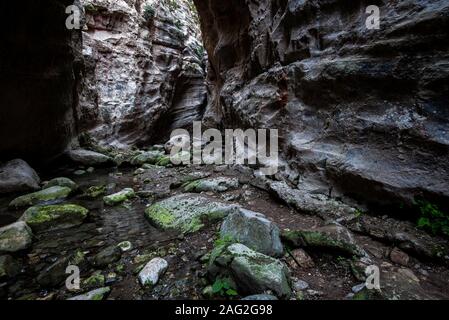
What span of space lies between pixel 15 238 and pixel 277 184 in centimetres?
421

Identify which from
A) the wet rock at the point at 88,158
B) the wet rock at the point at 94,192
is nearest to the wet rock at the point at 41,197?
the wet rock at the point at 94,192

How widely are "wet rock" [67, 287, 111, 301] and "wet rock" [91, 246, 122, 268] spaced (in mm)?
567

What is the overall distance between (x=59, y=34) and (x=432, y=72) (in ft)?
30.4

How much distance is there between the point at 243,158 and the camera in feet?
23.3

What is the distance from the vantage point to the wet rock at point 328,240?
273 cm

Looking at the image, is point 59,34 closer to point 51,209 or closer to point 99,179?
point 99,179

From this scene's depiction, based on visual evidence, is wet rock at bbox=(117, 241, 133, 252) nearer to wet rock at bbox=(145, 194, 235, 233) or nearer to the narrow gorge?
the narrow gorge

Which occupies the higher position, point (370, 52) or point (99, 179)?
point (370, 52)

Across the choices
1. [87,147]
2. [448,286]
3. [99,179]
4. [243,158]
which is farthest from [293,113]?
[87,147]

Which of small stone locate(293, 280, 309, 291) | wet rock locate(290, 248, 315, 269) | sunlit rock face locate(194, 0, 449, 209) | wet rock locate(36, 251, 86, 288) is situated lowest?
wet rock locate(36, 251, 86, 288)

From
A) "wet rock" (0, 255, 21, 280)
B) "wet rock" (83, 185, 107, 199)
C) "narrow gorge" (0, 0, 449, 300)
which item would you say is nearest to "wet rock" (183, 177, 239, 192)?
"narrow gorge" (0, 0, 449, 300)

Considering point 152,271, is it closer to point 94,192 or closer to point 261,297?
point 261,297

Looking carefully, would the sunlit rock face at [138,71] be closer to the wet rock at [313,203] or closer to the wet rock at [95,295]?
the wet rock at [313,203]

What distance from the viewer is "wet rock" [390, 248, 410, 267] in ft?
8.57
